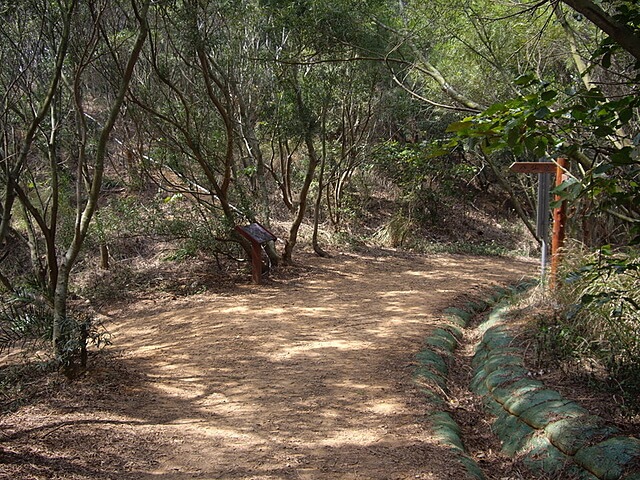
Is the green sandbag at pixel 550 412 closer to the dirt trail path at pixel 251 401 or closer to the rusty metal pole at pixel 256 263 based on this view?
the dirt trail path at pixel 251 401

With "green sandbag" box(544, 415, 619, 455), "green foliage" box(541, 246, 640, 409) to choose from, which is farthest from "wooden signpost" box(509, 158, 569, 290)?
"green sandbag" box(544, 415, 619, 455)

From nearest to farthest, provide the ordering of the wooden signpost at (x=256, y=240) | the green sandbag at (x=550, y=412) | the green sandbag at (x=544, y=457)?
1. the green sandbag at (x=544, y=457)
2. the green sandbag at (x=550, y=412)
3. the wooden signpost at (x=256, y=240)

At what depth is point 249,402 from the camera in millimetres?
5145

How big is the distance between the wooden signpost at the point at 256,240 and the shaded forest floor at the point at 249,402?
3.44 ft

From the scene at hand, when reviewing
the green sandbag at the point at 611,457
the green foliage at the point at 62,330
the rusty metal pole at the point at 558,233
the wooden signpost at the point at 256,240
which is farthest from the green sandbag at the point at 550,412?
the wooden signpost at the point at 256,240

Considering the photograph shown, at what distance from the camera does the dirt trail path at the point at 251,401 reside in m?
4.00

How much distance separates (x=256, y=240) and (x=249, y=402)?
4.80 metres

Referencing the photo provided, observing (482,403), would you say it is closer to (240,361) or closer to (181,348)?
(240,361)

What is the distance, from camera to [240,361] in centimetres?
621

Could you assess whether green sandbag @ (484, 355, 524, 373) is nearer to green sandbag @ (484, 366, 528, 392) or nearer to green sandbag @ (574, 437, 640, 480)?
green sandbag @ (484, 366, 528, 392)

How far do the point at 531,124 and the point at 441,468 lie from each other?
99.9 inches

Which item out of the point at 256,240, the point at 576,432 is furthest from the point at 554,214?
the point at 256,240

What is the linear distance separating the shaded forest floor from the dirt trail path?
2 centimetres

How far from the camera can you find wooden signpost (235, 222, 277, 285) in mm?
9734
